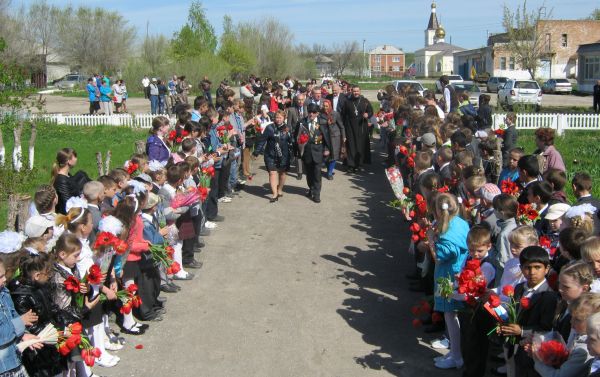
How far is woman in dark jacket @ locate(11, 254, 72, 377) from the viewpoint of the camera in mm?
5242

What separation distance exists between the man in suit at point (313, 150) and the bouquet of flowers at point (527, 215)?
21.4ft

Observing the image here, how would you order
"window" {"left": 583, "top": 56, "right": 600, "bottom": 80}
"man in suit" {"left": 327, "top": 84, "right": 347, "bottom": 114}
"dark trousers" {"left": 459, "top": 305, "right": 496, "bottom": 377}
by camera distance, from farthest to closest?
"window" {"left": 583, "top": 56, "right": 600, "bottom": 80}, "man in suit" {"left": 327, "top": 84, "right": 347, "bottom": 114}, "dark trousers" {"left": 459, "top": 305, "right": 496, "bottom": 377}

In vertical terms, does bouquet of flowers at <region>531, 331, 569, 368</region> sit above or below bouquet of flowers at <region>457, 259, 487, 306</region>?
below

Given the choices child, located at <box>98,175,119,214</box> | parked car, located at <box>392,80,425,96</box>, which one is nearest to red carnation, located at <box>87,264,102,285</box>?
child, located at <box>98,175,119,214</box>

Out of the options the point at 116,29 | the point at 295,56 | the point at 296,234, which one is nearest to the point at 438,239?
the point at 296,234

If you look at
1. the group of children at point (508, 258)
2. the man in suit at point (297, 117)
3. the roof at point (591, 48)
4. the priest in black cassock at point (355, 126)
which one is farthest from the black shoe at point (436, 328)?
the roof at point (591, 48)

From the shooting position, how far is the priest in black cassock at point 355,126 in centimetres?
1603

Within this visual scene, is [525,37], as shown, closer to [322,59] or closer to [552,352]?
[552,352]

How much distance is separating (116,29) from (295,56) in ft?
63.3

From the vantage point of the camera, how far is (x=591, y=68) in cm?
5803

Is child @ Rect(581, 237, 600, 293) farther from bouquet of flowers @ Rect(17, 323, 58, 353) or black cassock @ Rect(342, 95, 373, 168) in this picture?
black cassock @ Rect(342, 95, 373, 168)

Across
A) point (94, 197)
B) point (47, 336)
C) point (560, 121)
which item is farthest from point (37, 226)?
point (560, 121)

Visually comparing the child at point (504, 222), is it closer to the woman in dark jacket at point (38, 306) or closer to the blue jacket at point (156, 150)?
the woman in dark jacket at point (38, 306)

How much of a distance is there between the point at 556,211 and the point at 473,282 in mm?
1864
